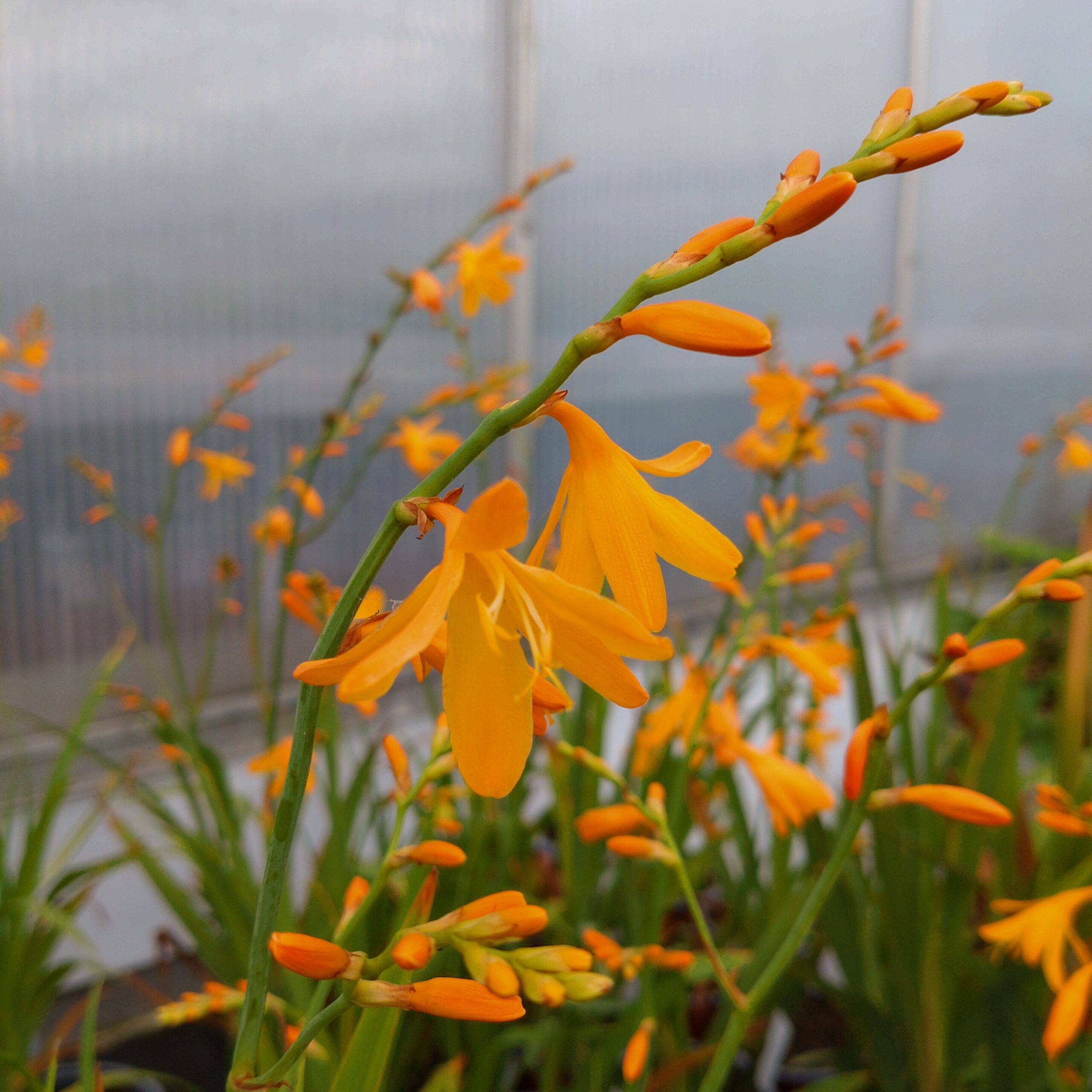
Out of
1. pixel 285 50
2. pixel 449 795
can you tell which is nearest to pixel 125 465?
pixel 285 50

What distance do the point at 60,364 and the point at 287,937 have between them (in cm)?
120

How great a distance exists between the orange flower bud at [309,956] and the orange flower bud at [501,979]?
0.12 ft

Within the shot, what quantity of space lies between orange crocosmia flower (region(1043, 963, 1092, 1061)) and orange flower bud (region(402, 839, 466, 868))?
0.29 metres

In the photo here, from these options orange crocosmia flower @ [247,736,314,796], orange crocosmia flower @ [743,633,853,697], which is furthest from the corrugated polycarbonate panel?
orange crocosmia flower @ [743,633,853,697]

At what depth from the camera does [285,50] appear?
134 cm

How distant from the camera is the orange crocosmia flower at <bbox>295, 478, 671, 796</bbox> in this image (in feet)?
0.63

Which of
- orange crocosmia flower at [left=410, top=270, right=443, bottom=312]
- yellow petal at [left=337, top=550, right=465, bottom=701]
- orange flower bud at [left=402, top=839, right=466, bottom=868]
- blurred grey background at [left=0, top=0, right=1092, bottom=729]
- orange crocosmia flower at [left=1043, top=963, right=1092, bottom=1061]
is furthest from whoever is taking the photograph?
blurred grey background at [left=0, top=0, right=1092, bottom=729]

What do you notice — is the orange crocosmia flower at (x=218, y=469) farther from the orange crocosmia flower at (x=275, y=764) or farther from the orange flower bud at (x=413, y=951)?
the orange flower bud at (x=413, y=951)

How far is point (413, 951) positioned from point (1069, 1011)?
32cm

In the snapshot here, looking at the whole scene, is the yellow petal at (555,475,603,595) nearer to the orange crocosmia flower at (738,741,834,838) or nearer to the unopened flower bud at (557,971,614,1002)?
the unopened flower bud at (557,971,614,1002)

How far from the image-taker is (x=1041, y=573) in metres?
0.37

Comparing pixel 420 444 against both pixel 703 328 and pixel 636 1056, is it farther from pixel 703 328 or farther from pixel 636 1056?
pixel 703 328

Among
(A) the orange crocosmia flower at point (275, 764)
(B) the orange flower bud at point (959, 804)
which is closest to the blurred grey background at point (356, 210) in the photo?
(A) the orange crocosmia flower at point (275, 764)

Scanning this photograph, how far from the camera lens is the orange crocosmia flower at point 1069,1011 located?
0.40 meters
